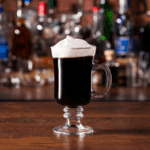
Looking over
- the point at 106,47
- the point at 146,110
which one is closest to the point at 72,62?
the point at 146,110

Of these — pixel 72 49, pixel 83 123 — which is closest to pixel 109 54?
pixel 83 123

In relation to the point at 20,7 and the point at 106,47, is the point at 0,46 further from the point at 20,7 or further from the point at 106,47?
the point at 106,47

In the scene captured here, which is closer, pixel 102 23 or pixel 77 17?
pixel 102 23

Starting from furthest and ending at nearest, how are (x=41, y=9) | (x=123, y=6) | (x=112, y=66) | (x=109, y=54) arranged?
(x=123, y=6) → (x=41, y=9) → (x=109, y=54) → (x=112, y=66)

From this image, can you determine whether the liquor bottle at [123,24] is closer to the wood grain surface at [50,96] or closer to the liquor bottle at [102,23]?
the liquor bottle at [102,23]

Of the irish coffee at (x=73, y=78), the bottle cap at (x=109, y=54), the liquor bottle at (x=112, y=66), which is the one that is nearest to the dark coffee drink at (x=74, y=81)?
the irish coffee at (x=73, y=78)

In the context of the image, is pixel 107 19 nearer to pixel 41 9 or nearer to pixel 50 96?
pixel 41 9
